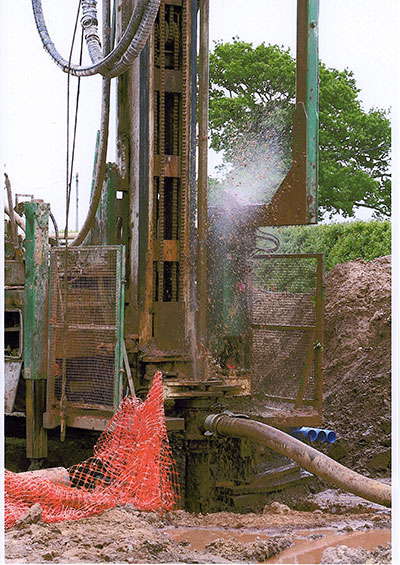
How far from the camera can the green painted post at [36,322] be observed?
7.08 metres

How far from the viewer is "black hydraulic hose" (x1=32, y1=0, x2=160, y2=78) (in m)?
6.01

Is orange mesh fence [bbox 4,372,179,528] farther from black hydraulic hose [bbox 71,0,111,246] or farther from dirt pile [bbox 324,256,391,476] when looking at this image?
dirt pile [bbox 324,256,391,476]

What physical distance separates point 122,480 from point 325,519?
2.05m

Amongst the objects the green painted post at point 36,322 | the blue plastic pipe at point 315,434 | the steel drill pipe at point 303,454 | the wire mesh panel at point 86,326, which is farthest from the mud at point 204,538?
the green painted post at point 36,322

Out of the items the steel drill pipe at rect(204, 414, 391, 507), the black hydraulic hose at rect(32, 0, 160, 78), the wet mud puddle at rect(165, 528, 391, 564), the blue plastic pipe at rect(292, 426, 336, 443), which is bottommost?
the wet mud puddle at rect(165, 528, 391, 564)

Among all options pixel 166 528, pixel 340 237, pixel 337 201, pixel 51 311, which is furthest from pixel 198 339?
pixel 337 201

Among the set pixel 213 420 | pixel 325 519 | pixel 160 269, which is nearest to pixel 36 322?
pixel 160 269

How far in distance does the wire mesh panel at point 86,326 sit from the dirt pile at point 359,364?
12.4 ft

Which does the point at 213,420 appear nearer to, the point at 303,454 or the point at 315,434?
the point at 303,454

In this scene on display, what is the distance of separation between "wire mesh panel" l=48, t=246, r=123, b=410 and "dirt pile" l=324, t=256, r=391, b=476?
3.79 meters

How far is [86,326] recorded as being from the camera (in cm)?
670

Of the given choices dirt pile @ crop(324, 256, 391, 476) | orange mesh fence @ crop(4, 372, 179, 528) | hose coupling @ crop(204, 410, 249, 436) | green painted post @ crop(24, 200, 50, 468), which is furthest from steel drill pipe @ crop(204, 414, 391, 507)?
dirt pile @ crop(324, 256, 391, 476)

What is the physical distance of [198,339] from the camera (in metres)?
7.25

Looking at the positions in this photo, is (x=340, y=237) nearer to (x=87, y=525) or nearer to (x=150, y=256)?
(x=150, y=256)
